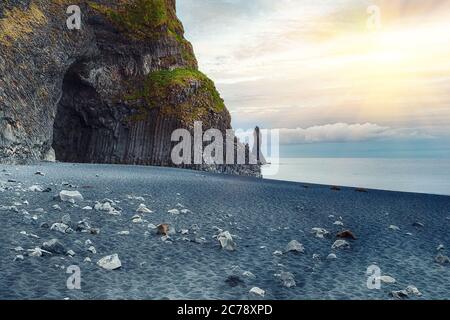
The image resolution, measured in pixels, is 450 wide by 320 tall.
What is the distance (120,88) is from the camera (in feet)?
156

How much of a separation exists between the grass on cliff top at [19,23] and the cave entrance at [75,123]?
11.6m

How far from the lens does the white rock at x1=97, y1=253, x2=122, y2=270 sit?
22.3 ft

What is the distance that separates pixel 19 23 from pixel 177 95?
63.1 ft

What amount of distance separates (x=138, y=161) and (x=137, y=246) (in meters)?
37.8

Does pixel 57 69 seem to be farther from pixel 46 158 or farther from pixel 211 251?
pixel 211 251

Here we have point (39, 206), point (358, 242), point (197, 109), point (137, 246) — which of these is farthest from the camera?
point (197, 109)

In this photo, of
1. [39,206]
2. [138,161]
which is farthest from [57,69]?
[39,206]

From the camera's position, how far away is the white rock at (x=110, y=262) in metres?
6.80

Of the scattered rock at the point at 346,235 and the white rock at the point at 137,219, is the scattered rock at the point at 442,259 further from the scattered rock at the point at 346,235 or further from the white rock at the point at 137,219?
the white rock at the point at 137,219

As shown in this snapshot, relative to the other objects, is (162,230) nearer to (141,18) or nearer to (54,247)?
(54,247)

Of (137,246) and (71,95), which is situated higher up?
(71,95)

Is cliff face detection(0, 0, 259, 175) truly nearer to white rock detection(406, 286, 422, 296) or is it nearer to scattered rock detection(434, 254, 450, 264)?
scattered rock detection(434, 254, 450, 264)

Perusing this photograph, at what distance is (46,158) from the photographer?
121 feet

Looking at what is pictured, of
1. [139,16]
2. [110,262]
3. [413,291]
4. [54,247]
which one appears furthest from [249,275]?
[139,16]
